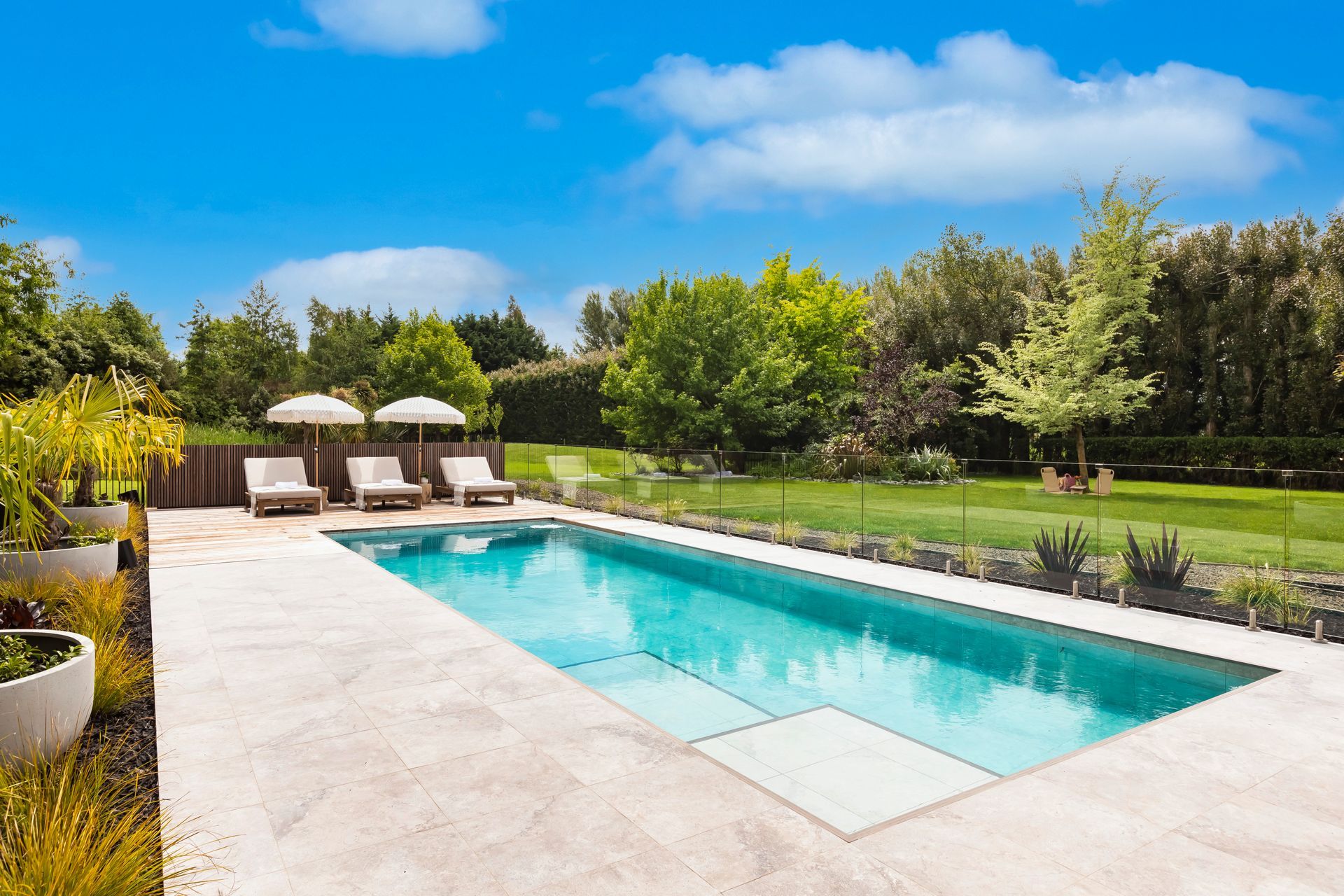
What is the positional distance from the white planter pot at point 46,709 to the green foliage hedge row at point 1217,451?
60.5 feet

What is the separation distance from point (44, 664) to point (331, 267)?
129 feet

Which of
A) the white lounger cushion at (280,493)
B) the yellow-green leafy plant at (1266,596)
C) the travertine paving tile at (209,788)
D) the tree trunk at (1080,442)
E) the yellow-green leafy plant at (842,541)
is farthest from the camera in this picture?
the tree trunk at (1080,442)

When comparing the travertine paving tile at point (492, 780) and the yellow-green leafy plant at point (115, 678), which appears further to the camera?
the yellow-green leafy plant at point (115, 678)

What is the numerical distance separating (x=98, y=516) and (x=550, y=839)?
25.6 feet

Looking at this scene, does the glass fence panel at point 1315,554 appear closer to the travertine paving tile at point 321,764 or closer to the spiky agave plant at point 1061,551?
the spiky agave plant at point 1061,551

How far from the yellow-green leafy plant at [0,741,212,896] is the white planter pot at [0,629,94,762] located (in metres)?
0.07

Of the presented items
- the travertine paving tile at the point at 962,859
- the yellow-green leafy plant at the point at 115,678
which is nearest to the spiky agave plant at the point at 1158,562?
the travertine paving tile at the point at 962,859

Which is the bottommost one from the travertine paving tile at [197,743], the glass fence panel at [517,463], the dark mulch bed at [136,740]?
the travertine paving tile at [197,743]

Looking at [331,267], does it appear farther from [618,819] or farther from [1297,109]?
[618,819]

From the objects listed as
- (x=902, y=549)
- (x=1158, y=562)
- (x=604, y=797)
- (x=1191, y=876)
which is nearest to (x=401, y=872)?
(x=604, y=797)

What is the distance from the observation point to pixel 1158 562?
692cm

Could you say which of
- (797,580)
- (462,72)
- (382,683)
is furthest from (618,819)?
(462,72)

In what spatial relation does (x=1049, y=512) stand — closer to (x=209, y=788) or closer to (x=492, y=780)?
(x=492, y=780)

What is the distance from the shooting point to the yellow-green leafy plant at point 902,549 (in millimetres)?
9016
